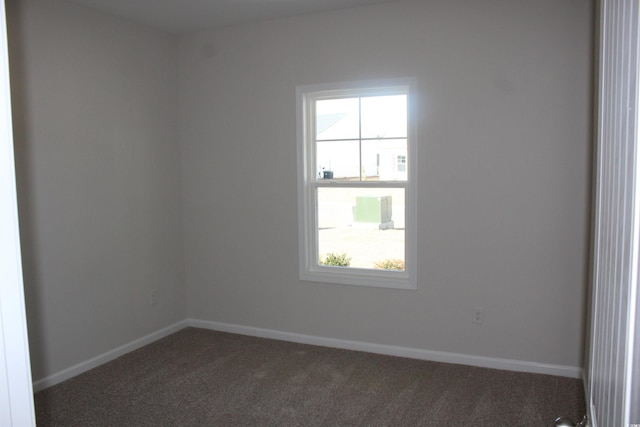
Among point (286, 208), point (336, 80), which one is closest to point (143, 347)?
point (286, 208)

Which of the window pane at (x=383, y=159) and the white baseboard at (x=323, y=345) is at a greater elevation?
the window pane at (x=383, y=159)

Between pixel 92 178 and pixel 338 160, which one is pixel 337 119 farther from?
pixel 92 178

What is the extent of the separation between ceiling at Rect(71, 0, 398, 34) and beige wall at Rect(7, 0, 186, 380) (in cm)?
16

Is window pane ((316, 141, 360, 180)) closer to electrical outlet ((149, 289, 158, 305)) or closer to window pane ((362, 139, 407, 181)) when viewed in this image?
window pane ((362, 139, 407, 181))

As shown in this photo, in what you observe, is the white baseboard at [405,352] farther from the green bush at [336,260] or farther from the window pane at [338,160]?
the window pane at [338,160]

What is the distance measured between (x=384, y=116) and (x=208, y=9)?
60.9 inches

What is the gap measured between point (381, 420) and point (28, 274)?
241 centimetres

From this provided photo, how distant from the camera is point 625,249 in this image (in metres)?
0.73

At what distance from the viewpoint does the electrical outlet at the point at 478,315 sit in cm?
367

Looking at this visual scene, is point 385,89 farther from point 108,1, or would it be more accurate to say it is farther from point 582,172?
point 108,1

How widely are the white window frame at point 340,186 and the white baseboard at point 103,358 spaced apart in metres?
1.33

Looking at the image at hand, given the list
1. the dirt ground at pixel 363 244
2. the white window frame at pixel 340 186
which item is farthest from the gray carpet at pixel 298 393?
the dirt ground at pixel 363 244

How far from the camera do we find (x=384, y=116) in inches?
154

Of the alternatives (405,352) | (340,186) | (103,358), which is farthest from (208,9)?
(405,352)
